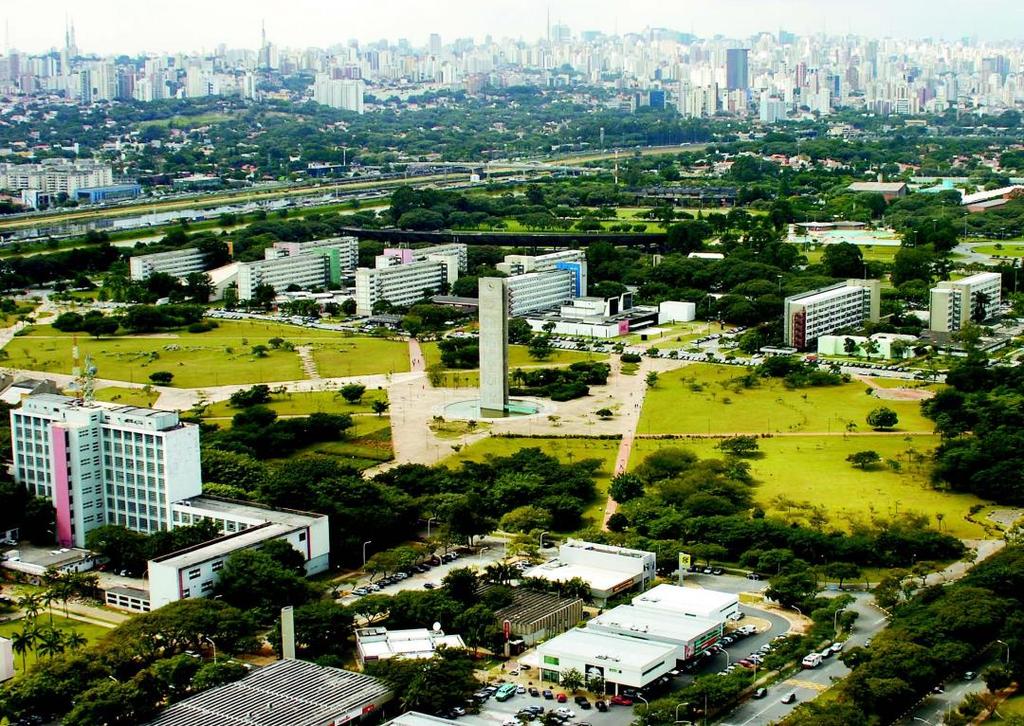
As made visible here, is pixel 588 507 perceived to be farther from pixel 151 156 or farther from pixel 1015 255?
pixel 151 156

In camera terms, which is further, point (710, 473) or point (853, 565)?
point (710, 473)

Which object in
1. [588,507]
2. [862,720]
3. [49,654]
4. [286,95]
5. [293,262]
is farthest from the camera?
[286,95]

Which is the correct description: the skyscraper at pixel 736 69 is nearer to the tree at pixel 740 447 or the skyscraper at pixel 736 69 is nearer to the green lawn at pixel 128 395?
the green lawn at pixel 128 395

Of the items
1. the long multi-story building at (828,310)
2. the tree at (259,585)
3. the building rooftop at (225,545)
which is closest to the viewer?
the tree at (259,585)

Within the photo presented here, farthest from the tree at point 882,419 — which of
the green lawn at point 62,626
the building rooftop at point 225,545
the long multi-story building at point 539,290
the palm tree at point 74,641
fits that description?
the palm tree at point 74,641

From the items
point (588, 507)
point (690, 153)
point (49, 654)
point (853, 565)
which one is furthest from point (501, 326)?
point (690, 153)

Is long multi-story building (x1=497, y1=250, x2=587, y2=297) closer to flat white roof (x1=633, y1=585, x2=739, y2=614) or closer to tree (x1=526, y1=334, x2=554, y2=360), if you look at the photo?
tree (x1=526, y1=334, x2=554, y2=360)

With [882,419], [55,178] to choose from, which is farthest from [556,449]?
[55,178]

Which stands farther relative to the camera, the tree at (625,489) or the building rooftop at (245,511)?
the tree at (625,489)
